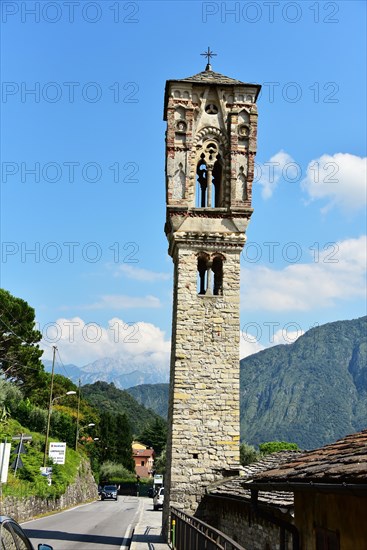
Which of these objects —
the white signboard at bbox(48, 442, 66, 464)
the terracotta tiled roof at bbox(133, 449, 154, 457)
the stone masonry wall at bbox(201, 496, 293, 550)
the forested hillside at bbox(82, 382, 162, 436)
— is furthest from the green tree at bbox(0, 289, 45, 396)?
the forested hillside at bbox(82, 382, 162, 436)

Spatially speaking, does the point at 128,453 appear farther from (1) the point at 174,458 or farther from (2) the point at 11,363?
(1) the point at 174,458

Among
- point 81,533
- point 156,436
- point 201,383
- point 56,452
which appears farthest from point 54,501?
point 156,436

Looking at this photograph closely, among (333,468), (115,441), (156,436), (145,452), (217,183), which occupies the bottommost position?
(145,452)

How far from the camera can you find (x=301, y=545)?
25.1 ft

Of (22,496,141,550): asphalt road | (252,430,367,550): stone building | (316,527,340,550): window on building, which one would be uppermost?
(252,430,367,550): stone building

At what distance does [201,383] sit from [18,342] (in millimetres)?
35058

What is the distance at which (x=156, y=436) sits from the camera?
10419cm

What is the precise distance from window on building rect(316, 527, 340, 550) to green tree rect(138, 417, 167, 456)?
96410 mm

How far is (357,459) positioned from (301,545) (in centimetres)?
238

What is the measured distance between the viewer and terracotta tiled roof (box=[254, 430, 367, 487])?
5196 millimetres

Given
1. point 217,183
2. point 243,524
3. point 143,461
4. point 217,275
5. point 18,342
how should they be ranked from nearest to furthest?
1. point 243,524
2. point 217,275
3. point 217,183
4. point 18,342
5. point 143,461

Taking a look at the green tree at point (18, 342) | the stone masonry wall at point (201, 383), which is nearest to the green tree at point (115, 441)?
the green tree at point (18, 342)

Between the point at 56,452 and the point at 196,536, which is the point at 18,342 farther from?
the point at 196,536

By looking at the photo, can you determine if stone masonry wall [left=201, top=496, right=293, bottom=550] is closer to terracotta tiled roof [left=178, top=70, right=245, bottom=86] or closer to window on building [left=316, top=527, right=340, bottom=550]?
window on building [left=316, top=527, right=340, bottom=550]
